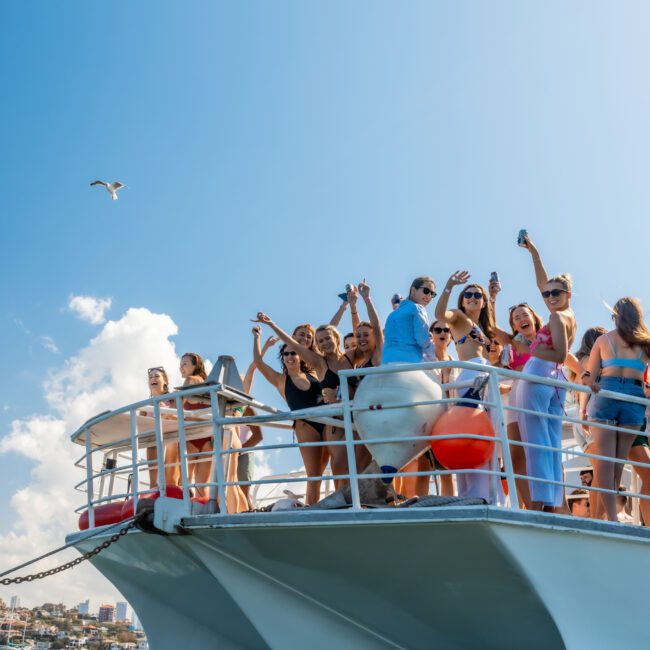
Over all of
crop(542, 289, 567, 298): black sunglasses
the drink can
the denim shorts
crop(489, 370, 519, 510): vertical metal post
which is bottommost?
crop(489, 370, 519, 510): vertical metal post

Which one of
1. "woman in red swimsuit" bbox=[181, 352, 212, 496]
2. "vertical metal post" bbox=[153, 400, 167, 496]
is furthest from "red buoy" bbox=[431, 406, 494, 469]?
"woman in red swimsuit" bbox=[181, 352, 212, 496]

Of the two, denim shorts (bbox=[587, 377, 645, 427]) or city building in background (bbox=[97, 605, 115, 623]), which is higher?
city building in background (bbox=[97, 605, 115, 623])

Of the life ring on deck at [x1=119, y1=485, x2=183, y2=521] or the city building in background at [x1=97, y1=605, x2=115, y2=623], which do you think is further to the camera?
the city building in background at [x1=97, y1=605, x2=115, y2=623]

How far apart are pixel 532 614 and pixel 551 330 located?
2364mm

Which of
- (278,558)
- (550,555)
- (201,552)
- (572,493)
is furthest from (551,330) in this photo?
(572,493)

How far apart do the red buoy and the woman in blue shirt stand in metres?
0.63

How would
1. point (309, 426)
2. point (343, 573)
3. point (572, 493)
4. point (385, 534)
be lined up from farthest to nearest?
point (572, 493) < point (309, 426) < point (343, 573) < point (385, 534)

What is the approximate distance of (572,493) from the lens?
35.0ft

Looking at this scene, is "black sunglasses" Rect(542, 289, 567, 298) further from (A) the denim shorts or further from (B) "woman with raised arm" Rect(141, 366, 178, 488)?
(B) "woman with raised arm" Rect(141, 366, 178, 488)

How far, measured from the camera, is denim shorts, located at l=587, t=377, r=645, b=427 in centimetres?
683

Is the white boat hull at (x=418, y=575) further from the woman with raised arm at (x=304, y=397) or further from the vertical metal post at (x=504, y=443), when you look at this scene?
the woman with raised arm at (x=304, y=397)

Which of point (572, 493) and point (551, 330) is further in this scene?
point (572, 493)

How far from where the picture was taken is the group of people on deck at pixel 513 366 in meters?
6.62

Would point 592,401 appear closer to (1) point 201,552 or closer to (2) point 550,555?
(2) point 550,555
